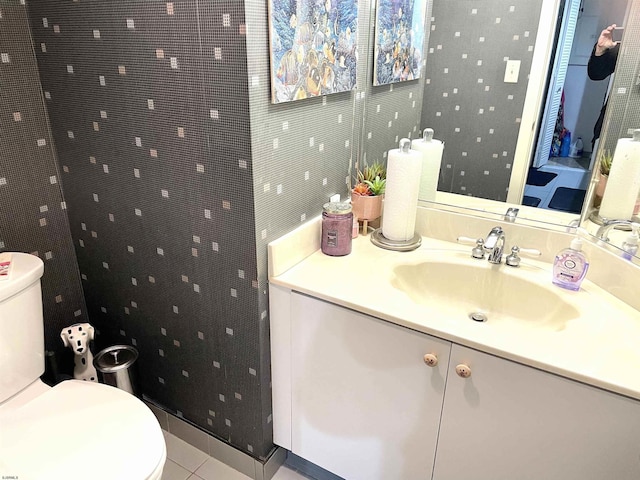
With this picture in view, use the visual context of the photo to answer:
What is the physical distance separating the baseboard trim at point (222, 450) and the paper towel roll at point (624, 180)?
1.28m

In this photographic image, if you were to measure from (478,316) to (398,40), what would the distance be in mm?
893

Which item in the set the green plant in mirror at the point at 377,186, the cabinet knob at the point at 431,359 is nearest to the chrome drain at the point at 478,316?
the cabinet knob at the point at 431,359

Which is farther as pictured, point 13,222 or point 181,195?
point 13,222

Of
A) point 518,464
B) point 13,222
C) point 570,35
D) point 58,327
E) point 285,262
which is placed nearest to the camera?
point 518,464

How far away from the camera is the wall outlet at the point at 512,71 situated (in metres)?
1.34

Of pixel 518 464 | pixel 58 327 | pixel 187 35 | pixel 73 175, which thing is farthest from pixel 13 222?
pixel 518 464

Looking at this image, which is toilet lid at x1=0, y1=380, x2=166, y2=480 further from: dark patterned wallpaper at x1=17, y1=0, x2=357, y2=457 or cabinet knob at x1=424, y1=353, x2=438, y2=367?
cabinet knob at x1=424, y1=353, x2=438, y2=367

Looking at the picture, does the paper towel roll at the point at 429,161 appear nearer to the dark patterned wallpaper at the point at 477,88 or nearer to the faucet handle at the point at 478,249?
the dark patterned wallpaper at the point at 477,88

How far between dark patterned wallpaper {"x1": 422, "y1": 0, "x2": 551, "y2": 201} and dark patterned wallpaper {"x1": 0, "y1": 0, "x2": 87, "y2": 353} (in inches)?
48.0

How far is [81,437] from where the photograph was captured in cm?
114

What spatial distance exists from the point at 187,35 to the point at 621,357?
1.21 metres

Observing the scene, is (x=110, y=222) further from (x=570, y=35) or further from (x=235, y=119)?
(x=570, y=35)

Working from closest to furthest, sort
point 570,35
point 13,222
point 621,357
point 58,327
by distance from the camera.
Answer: point 621,357 → point 570,35 → point 13,222 → point 58,327

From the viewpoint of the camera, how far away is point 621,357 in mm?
984
